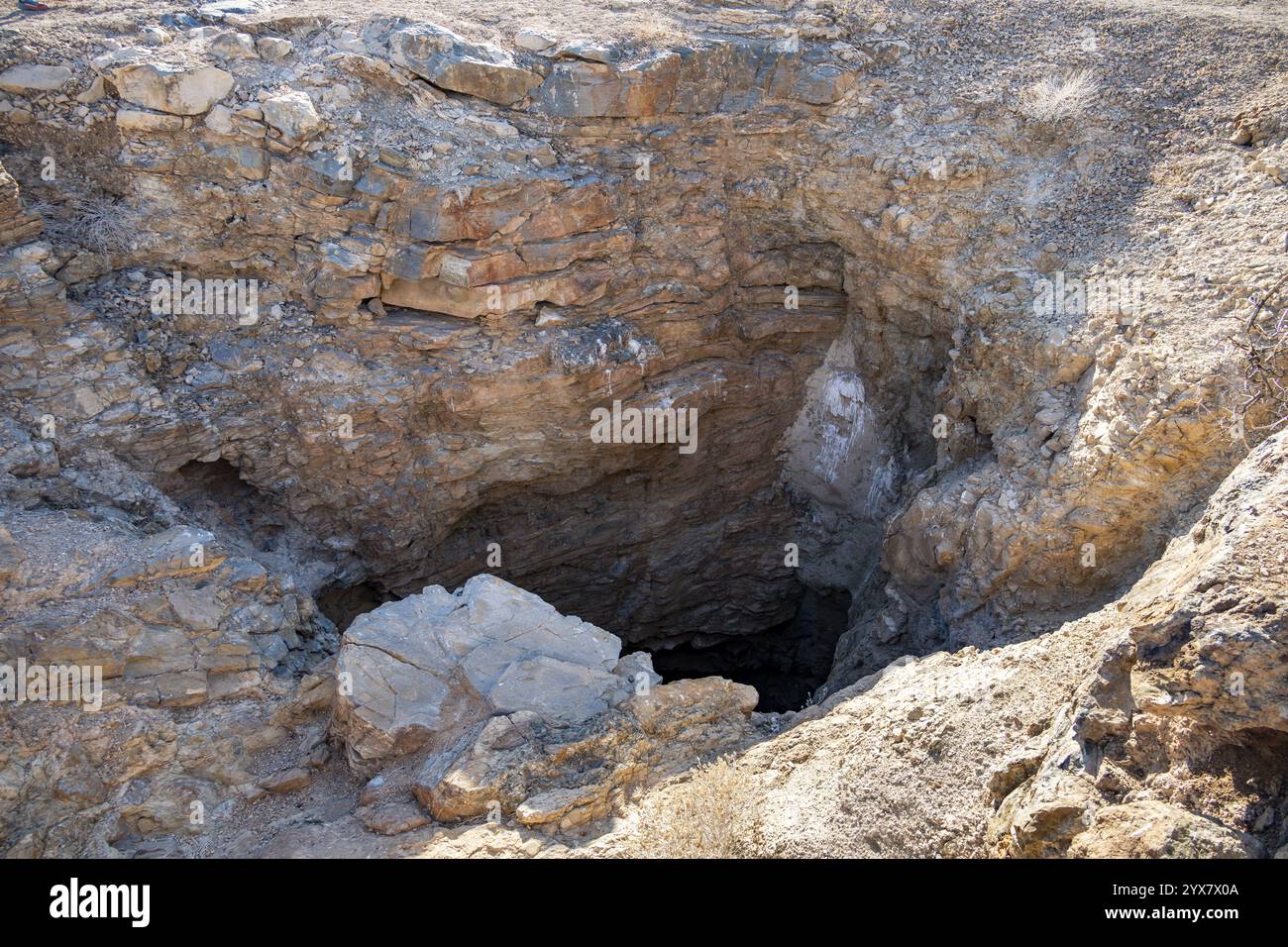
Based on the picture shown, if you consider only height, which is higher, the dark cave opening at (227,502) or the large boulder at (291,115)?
the large boulder at (291,115)

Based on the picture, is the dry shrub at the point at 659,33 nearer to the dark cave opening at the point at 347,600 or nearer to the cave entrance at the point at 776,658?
the dark cave opening at the point at 347,600

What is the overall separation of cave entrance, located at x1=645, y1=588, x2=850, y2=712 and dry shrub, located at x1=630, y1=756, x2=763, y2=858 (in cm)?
623

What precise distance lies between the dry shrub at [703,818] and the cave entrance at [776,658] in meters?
6.23

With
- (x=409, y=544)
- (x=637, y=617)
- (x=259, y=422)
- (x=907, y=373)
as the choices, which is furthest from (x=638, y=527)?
(x=259, y=422)

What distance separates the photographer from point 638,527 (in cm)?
1098

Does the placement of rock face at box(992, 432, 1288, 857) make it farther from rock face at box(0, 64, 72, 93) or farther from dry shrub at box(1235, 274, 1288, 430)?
rock face at box(0, 64, 72, 93)

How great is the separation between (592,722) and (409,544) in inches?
166

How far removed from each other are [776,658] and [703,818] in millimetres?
7273

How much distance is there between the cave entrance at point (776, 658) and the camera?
37.8ft

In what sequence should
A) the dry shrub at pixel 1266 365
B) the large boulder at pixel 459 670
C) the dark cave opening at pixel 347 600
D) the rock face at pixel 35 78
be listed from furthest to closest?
1. the dark cave opening at pixel 347 600
2. the rock face at pixel 35 78
3. the large boulder at pixel 459 670
4. the dry shrub at pixel 1266 365

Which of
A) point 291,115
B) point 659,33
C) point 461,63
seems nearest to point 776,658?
point 659,33

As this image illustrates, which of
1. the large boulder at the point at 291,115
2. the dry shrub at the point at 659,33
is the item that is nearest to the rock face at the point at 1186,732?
the dry shrub at the point at 659,33

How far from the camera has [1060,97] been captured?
28.0 ft

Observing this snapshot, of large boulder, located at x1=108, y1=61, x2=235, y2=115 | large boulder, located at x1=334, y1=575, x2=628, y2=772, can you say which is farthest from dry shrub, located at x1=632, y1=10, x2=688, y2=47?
large boulder, located at x1=334, y1=575, x2=628, y2=772
